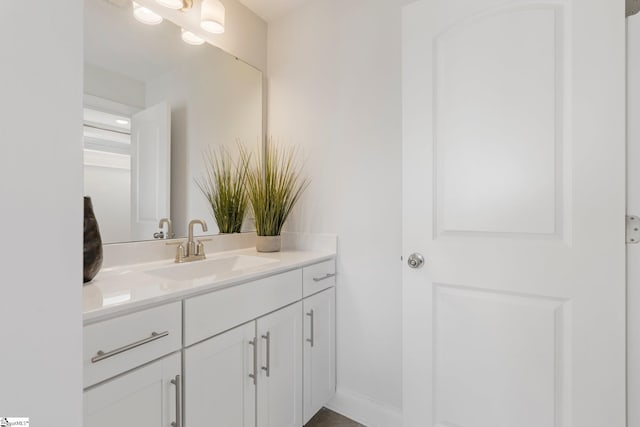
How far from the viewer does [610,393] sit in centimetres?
102

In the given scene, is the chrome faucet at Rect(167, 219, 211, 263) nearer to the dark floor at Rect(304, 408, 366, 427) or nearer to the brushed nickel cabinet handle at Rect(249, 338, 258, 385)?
the brushed nickel cabinet handle at Rect(249, 338, 258, 385)

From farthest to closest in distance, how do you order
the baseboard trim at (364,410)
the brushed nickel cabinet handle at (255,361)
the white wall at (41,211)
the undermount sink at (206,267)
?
1. the baseboard trim at (364,410)
2. the undermount sink at (206,267)
3. the brushed nickel cabinet handle at (255,361)
4. the white wall at (41,211)

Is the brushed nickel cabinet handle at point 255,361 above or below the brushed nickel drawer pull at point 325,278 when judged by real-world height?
below

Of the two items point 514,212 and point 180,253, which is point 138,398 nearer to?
point 180,253

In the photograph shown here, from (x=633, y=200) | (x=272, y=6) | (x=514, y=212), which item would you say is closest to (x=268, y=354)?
(x=514, y=212)

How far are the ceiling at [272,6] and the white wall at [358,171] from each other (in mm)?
55

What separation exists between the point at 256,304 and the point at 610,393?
4.10 feet

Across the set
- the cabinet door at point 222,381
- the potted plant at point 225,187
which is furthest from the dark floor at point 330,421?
the potted plant at point 225,187

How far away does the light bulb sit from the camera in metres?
1.45

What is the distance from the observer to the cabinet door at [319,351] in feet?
4.95

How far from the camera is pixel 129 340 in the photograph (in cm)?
83

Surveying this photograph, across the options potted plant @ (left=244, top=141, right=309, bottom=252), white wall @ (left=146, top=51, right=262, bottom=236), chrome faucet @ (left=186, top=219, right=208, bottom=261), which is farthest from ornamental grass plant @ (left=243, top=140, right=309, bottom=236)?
chrome faucet @ (left=186, top=219, right=208, bottom=261)

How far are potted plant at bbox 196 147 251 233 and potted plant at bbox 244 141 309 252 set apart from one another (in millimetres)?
51

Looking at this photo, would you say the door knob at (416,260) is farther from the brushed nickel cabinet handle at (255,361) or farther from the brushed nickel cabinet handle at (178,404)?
the brushed nickel cabinet handle at (178,404)
